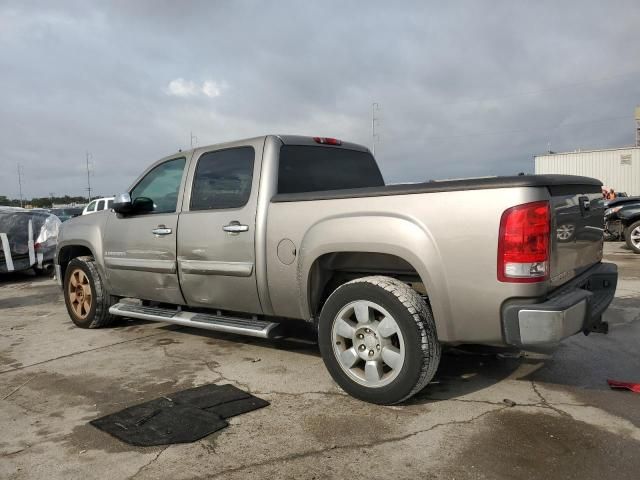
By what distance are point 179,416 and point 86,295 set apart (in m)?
3.15

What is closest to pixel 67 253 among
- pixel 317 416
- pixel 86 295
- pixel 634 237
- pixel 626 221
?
pixel 86 295

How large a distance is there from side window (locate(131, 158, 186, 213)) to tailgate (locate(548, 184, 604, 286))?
3261 millimetres

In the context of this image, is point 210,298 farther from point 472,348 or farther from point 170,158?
point 472,348

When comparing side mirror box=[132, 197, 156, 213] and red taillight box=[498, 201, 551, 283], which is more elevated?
side mirror box=[132, 197, 156, 213]

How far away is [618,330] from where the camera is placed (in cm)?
527

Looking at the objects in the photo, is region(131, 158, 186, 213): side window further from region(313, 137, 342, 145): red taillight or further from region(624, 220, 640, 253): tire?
region(624, 220, 640, 253): tire

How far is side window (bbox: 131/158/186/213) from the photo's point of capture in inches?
193

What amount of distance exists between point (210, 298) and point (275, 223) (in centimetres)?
103

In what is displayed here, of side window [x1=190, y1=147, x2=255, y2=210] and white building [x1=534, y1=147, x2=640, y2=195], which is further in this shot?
white building [x1=534, y1=147, x2=640, y2=195]

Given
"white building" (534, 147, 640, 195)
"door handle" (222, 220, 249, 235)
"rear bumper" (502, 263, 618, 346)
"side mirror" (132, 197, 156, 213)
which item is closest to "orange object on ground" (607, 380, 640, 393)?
"rear bumper" (502, 263, 618, 346)

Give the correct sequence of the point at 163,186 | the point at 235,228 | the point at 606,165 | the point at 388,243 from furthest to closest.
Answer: the point at 606,165
the point at 163,186
the point at 235,228
the point at 388,243

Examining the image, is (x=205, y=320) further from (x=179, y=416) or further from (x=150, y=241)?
(x=179, y=416)

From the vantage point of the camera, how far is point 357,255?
12.0 ft

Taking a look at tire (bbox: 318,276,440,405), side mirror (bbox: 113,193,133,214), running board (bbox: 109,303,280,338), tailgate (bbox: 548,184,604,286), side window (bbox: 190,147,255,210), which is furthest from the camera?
side mirror (bbox: 113,193,133,214)
